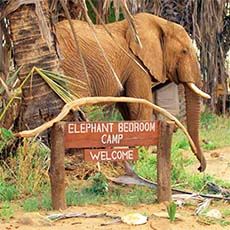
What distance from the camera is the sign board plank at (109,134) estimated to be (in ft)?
20.0

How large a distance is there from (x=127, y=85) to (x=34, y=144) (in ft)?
7.89

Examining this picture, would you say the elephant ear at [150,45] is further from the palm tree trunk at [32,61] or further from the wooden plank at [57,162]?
the wooden plank at [57,162]

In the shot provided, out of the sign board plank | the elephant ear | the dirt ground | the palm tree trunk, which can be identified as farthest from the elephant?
the dirt ground

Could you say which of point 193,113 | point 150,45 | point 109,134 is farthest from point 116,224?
point 150,45

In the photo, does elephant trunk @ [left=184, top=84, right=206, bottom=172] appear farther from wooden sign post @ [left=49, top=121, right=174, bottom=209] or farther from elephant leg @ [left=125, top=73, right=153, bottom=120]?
wooden sign post @ [left=49, top=121, right=174, bottom=209]

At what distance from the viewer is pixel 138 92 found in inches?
360

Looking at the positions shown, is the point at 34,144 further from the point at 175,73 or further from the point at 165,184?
the point at 175,73

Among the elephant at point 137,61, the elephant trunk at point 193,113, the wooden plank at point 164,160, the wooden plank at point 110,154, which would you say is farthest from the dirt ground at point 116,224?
the elephant trunk at point 193,113

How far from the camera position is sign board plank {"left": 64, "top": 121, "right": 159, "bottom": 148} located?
6090mm

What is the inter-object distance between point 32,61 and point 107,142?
133 cm

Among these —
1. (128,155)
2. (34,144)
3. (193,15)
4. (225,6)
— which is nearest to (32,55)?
(34,144)

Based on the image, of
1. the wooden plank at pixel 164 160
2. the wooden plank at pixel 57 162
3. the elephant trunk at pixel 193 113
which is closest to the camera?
the wooden plank at pixel 57 162

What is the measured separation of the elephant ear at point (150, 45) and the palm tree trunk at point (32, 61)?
6.97 feet

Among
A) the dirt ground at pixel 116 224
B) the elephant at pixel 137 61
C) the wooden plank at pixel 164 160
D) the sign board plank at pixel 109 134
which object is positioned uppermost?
the elephant at pixel 137 61
